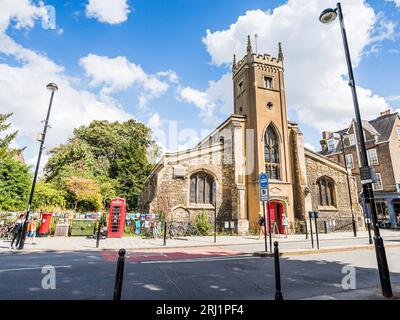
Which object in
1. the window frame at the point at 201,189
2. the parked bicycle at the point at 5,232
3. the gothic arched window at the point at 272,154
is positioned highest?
the gothic arched window at the point at 272,154

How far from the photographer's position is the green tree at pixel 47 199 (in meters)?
21.7

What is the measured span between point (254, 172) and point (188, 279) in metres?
15.8

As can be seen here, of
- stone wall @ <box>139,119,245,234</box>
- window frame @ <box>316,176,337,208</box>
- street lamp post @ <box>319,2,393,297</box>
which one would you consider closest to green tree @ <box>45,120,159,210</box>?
stone wall @ <box>139,119,245,234</box>

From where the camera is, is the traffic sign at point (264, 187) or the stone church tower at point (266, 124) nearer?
the traffic sign at point (264, 187)

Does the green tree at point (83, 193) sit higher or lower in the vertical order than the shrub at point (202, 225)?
higher

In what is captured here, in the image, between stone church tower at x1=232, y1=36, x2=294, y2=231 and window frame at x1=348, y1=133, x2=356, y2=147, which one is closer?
stone church tower at x1=232, y1=36, x2=294, y2=231

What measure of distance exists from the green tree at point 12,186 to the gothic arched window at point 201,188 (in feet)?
50.5

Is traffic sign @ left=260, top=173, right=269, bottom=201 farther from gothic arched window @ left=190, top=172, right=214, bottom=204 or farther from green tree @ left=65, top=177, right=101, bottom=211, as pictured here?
green tree @ left=65, top=177, right=101, bottom=211

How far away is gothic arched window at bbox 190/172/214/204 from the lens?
20.5 metres

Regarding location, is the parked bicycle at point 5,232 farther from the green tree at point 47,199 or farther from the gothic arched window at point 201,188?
the gothic arched window at point 201,188

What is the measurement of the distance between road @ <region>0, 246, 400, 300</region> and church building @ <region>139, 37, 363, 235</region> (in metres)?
11.2

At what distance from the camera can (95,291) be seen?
480 centimetres

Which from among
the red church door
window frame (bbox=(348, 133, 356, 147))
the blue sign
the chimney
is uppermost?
the chimney

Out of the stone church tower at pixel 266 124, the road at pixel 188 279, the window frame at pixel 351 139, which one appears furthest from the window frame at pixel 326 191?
the road at pixel 188 279
